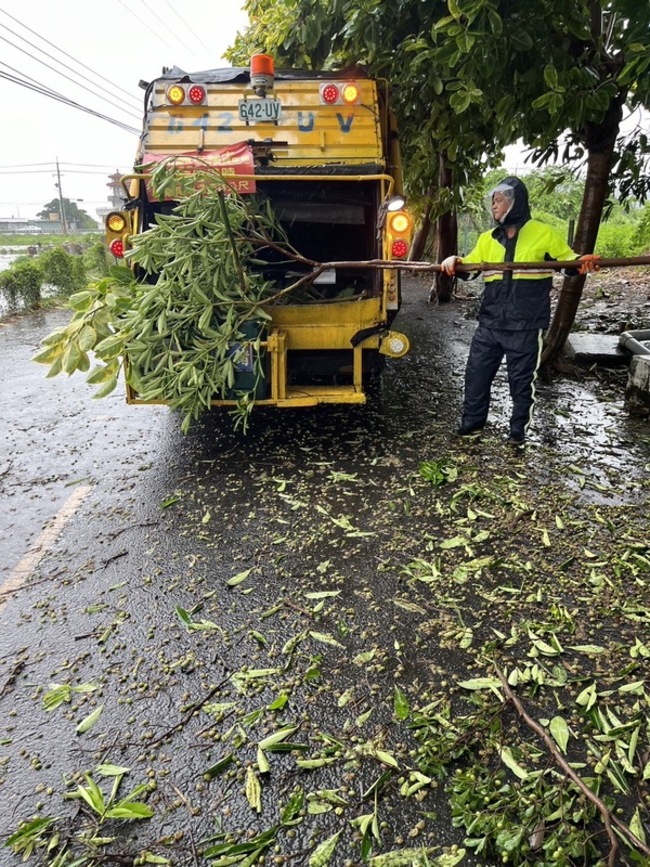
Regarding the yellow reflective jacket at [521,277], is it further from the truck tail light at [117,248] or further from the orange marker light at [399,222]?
the truck tail light at [117,248]

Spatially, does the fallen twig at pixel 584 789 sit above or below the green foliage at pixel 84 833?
above

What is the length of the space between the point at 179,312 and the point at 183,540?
61.1 inches

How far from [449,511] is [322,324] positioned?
1.84 m

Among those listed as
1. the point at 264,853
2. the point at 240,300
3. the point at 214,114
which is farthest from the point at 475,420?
the point at 264,853

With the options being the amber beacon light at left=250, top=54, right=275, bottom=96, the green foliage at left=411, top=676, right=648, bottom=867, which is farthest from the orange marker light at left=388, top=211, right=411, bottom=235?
the green foliage at left=411, top=676, right=648, bottom=867

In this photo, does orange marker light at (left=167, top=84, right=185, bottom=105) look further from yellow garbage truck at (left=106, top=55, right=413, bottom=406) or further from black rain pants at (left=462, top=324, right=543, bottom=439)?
black rain pants at (left=462, top=324, right=543, bottom=439)

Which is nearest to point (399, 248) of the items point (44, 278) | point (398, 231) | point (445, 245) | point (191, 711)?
point (398, 231)

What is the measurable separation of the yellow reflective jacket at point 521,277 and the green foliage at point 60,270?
464 inches

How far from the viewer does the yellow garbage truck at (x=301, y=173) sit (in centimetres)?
467

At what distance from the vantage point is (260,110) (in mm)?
5098

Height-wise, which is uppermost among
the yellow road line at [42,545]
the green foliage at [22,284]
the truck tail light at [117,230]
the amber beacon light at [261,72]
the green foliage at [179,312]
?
the amber beacon light at [261,72]

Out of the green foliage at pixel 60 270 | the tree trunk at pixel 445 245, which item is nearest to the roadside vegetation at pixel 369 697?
the tree trunk at pixel 445 245

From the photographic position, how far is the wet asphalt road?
2.30 m

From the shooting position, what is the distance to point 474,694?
8.05 ft
